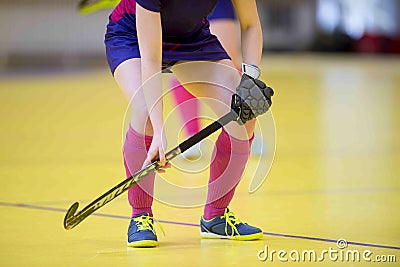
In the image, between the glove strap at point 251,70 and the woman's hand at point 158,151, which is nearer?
the woman's hand at point 158,151

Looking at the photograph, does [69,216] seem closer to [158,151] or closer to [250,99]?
[158,151]

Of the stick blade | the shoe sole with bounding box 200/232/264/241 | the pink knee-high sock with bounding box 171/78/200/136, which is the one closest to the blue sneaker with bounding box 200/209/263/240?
the shoe sole with bounding box 200/232/264/241

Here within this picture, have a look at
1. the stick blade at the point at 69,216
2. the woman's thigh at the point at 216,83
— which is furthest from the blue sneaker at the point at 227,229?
the stick blade at the point at 69,216

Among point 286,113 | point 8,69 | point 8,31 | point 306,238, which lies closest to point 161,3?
point 306,238

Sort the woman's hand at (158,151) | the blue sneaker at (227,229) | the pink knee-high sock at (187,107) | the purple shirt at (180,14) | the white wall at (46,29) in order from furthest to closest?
the white wall at (46,29)
the pink knee-high sock at (187,107)
the blue sneaker at (227,229)
the purple shirt at (180,14)
the woman's hand at (158,151)

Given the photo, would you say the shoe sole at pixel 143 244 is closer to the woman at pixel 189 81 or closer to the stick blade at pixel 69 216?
the woman at pixel 189 81

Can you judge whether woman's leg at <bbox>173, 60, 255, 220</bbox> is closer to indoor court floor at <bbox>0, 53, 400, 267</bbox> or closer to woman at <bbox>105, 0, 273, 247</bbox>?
woman at <bbox>105, 0, 273, 247</bbox>

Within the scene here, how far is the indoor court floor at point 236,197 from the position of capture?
7.36ft

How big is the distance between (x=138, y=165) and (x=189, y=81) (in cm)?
29

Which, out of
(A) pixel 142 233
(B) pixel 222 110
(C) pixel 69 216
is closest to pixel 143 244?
(A) pixel 142 233

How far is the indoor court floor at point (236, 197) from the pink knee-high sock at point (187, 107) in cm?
11

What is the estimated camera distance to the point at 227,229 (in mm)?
2449

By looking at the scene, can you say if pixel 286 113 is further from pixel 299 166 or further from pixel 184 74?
pixel 184 74

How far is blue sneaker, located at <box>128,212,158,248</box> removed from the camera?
2334mm
